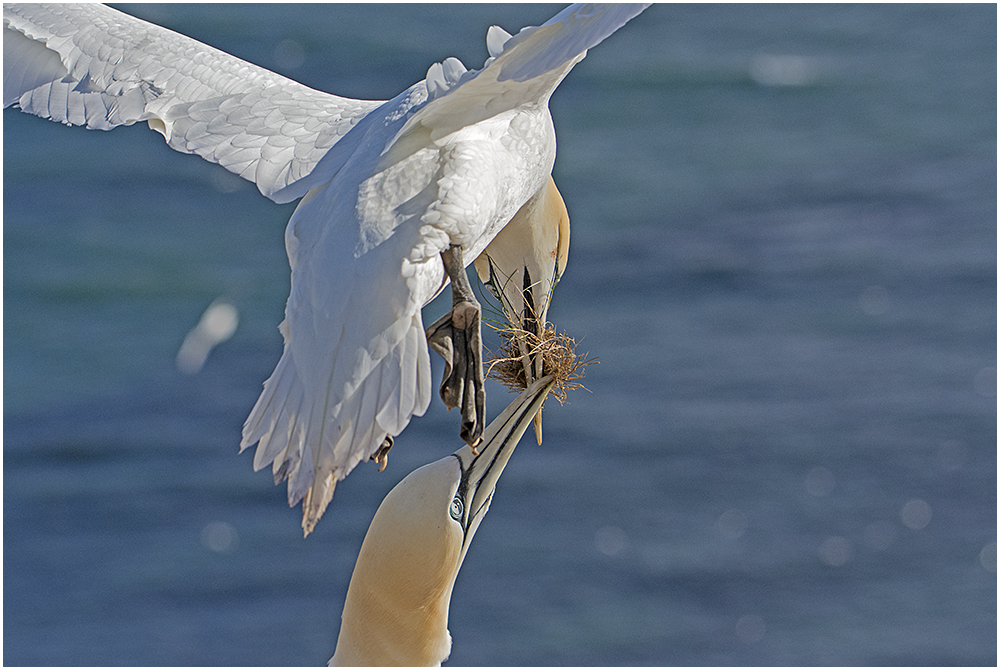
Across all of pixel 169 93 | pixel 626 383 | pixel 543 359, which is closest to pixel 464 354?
pixel 543 359

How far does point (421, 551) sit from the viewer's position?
272cm

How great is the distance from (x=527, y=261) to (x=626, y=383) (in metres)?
5.35

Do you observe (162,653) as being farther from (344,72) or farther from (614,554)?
(344,72)

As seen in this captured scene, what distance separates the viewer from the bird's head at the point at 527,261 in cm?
284

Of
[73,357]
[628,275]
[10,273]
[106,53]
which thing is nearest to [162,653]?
[73,357]

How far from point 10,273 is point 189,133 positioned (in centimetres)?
659

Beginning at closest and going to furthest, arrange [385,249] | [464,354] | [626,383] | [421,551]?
[385,249] < [464,354] < [421,551] < [626,383]

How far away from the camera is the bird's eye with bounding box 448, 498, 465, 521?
2725mm

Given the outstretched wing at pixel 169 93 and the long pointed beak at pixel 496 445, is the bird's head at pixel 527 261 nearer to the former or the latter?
the long pointed beak at pixel 496 445

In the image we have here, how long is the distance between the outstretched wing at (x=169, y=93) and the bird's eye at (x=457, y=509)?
2.43ft

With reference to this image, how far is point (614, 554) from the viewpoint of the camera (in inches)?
301

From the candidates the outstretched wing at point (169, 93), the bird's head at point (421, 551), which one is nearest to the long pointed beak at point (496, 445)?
the bird's head at point (421, 551)

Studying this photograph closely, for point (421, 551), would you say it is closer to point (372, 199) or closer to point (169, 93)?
point (372, 199)

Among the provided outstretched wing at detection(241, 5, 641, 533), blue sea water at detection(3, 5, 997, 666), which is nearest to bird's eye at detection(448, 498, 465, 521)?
outstretched wing at detection(241, 5, 641, 533)
